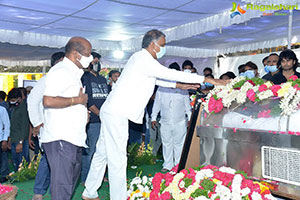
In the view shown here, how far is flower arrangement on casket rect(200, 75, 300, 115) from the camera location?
2887 millimetres

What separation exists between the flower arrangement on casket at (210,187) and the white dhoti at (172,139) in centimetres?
322

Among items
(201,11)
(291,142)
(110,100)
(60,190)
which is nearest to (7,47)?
(201,11)

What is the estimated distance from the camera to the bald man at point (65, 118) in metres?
2.92

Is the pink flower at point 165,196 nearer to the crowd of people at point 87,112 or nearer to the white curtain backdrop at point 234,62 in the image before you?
the crowd of people at point 87,112

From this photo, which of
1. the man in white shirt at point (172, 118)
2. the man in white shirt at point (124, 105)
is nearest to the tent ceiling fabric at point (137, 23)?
the man in white shirt at point (172, 118)

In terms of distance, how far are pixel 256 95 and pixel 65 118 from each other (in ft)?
5.69

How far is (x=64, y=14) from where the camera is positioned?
7180 mm

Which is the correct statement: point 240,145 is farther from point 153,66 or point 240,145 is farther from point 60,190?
point 60,190

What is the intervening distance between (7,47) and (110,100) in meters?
8.30

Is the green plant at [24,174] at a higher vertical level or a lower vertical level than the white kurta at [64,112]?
lower

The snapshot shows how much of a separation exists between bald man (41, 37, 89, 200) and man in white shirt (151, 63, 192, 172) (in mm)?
3416

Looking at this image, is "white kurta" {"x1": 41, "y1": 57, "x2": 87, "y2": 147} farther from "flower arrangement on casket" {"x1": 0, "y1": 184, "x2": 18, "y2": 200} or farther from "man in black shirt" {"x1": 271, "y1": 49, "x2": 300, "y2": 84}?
"man in black shirt" {"x1": 271, "y1": 49, "x2": 300, "y2": 84}

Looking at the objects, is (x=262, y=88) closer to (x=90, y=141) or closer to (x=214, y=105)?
(x=214, y=105)

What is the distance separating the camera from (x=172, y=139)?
21.4 feet
